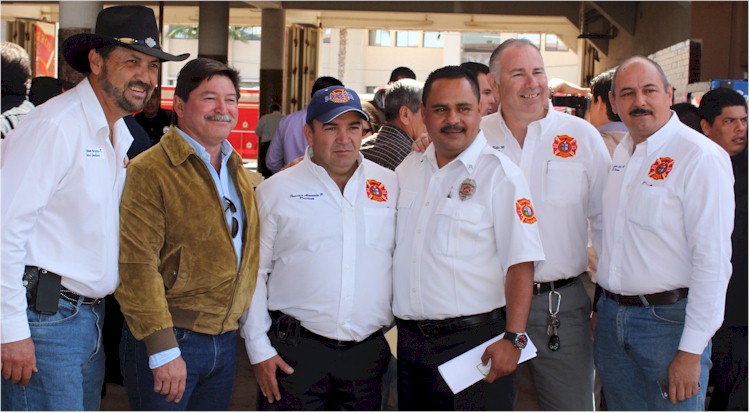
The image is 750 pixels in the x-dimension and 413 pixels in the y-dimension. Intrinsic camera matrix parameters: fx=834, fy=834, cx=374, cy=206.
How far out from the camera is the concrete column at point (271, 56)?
893 inches

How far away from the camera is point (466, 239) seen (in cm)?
317

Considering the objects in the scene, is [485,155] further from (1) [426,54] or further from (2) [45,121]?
(1) [426,54]

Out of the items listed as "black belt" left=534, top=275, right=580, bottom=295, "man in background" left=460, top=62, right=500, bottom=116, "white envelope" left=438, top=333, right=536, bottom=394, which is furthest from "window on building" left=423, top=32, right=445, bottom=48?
"white envelope" left=438, top=333, right=536, bottom=394

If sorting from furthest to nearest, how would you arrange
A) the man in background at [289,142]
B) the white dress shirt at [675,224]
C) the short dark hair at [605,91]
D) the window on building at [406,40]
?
the window on building at [406,40] < the man in background at [289,142] < the short dark hair at [605,91] < the white dress shirt at [675,224]

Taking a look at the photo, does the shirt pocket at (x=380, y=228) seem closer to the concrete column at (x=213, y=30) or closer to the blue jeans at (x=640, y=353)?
the blue jeans at (x=640, y=353)

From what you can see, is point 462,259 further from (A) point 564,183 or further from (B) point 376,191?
(A) point 564,183

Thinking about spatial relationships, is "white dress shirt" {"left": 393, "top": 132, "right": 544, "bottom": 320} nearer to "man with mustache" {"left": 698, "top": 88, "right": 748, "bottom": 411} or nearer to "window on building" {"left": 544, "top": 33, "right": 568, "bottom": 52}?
"man with mustache" {"left": 698, "top": 88, "right": 748, "bottom": 411}

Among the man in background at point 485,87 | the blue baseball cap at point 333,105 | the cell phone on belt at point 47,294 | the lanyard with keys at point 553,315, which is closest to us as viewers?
the cell phone on belt at point 47,294

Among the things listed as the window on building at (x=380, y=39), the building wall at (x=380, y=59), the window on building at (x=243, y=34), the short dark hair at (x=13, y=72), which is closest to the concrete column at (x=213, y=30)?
the short dark hair at (x=13, y=72)

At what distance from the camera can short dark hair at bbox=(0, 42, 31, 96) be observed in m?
4.13

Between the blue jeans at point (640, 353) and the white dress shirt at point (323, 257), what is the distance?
0.91 m

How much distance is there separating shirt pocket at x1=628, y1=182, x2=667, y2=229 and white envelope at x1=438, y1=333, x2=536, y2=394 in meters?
0.64

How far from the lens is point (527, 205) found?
3.14 meters

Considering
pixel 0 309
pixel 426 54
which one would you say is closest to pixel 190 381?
pixel 0 309
